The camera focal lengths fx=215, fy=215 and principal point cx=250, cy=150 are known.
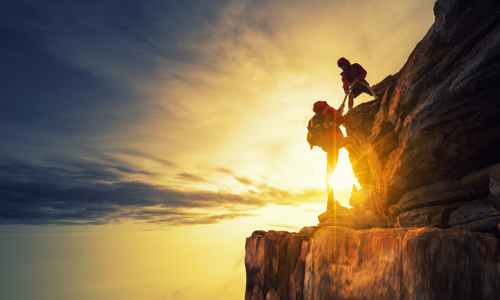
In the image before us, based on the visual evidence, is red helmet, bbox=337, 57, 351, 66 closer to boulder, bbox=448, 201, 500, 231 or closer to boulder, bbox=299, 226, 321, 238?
boulder, bbox=448, 201, 500, 231

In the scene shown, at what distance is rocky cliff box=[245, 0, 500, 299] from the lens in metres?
5.30

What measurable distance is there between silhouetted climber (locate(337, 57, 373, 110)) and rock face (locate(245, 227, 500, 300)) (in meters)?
12.1

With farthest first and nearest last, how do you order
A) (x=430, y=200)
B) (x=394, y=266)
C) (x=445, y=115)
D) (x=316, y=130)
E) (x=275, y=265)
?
(x=316, y=130)
(x=430, y=200)
(x=275, y=265)
(x=445, y=115)
(x=394, y=266)

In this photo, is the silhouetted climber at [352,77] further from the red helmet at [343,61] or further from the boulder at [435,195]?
the boulder at [435,195]

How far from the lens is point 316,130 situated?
18047 mm

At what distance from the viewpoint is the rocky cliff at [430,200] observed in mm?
5297

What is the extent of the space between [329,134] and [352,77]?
474 cm

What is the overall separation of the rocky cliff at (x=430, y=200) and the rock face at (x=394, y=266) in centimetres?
2

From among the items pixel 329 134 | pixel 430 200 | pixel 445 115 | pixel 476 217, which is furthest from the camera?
pixel 329 134

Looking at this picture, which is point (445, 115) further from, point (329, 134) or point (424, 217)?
point (329, 134)

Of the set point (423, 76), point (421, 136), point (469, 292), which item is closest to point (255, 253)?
point (469, 292)

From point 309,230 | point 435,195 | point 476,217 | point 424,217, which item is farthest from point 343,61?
point 309,230

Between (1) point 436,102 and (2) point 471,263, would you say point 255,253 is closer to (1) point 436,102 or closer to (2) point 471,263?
(2) point 471,263

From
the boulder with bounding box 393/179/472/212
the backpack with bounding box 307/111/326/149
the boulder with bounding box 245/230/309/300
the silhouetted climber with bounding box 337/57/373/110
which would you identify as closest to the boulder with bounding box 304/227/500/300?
the boulder with bounding box 245/230/309/300
